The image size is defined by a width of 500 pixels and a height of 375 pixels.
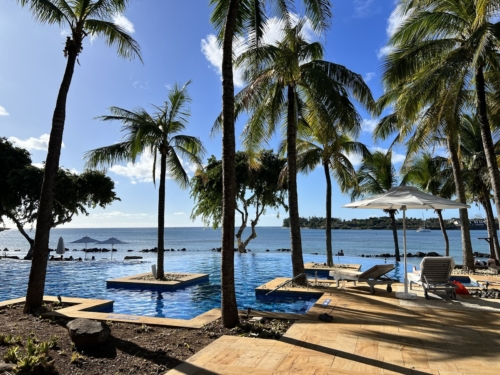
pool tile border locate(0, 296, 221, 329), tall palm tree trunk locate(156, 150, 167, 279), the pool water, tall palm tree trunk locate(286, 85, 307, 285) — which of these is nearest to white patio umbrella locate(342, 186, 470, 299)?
tall palm tree trunk locate(286, 85, 307, 285)

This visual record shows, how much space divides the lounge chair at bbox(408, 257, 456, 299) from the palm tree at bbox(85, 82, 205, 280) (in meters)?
8.99

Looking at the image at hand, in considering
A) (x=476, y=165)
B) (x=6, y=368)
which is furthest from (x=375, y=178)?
(x=6, y=368)

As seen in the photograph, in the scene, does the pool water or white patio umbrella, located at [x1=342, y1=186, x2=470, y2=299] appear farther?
the pool water

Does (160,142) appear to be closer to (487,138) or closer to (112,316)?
(112,316)

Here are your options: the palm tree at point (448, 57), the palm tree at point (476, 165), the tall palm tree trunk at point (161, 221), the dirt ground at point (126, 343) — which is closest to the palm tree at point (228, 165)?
the dirt ground at point (126, 343)

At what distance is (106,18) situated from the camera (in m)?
9.08

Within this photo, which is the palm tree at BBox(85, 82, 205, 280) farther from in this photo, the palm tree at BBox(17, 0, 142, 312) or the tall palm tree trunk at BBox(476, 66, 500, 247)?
the tall palm tree trunk at BBox(476, 66, 500, 247)

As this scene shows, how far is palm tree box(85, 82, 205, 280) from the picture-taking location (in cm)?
1309

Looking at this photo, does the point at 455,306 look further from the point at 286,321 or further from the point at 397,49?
the point at 397,49

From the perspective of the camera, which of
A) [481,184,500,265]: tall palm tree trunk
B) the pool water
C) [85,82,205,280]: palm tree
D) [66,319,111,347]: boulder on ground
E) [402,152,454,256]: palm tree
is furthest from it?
[402,152,454,256]: palm tree

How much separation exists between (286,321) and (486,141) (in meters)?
8.37

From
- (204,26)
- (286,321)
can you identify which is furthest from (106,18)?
(286,321)

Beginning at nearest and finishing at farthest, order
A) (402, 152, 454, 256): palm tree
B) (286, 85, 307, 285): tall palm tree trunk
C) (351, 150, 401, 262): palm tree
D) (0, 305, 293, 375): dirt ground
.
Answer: (0, 305, 293, 375): dirt ground
(286, 85, 307, 285): tall palm tree trunk
(402, 152, 454, 256): palm tree
(351, 150, 401, 262): palm tree

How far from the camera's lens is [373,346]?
5.23 meters
